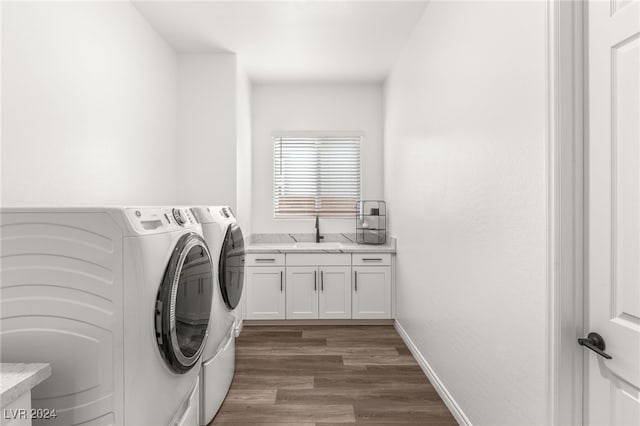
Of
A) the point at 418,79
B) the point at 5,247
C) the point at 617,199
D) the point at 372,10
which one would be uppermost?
the point at 372,10

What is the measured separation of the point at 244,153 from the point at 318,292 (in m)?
1.63

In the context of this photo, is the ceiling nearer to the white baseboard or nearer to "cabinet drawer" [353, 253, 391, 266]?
"cabinet drawer" [353, 253, 391, 266]

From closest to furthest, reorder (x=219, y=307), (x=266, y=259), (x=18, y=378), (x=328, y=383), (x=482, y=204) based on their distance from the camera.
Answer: (x=18, y=378) < (x=482, y=204) < (x=219, y=307) < (x=328, y=383) < (x=266, y=259)

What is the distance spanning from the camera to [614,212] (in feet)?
3.46

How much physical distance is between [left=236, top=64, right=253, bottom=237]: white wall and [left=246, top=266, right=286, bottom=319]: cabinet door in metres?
0.46

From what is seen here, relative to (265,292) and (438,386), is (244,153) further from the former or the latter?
(438,386)

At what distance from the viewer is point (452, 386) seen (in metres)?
2.08

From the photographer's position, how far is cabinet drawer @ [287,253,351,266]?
3.61m

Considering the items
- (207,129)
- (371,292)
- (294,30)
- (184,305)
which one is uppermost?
(294,30)

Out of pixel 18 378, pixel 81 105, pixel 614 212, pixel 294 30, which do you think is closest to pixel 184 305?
pixel 18 378

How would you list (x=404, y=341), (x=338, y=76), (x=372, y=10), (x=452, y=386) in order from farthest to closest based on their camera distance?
(x=338, y=76), (x=404, y=341), (x=372, y=10), (x=452, y=386)

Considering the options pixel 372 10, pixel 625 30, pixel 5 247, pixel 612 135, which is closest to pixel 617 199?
pixel 612 135

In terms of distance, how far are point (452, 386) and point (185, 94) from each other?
10.6 feet

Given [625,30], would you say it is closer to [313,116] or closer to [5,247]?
[5,247]
